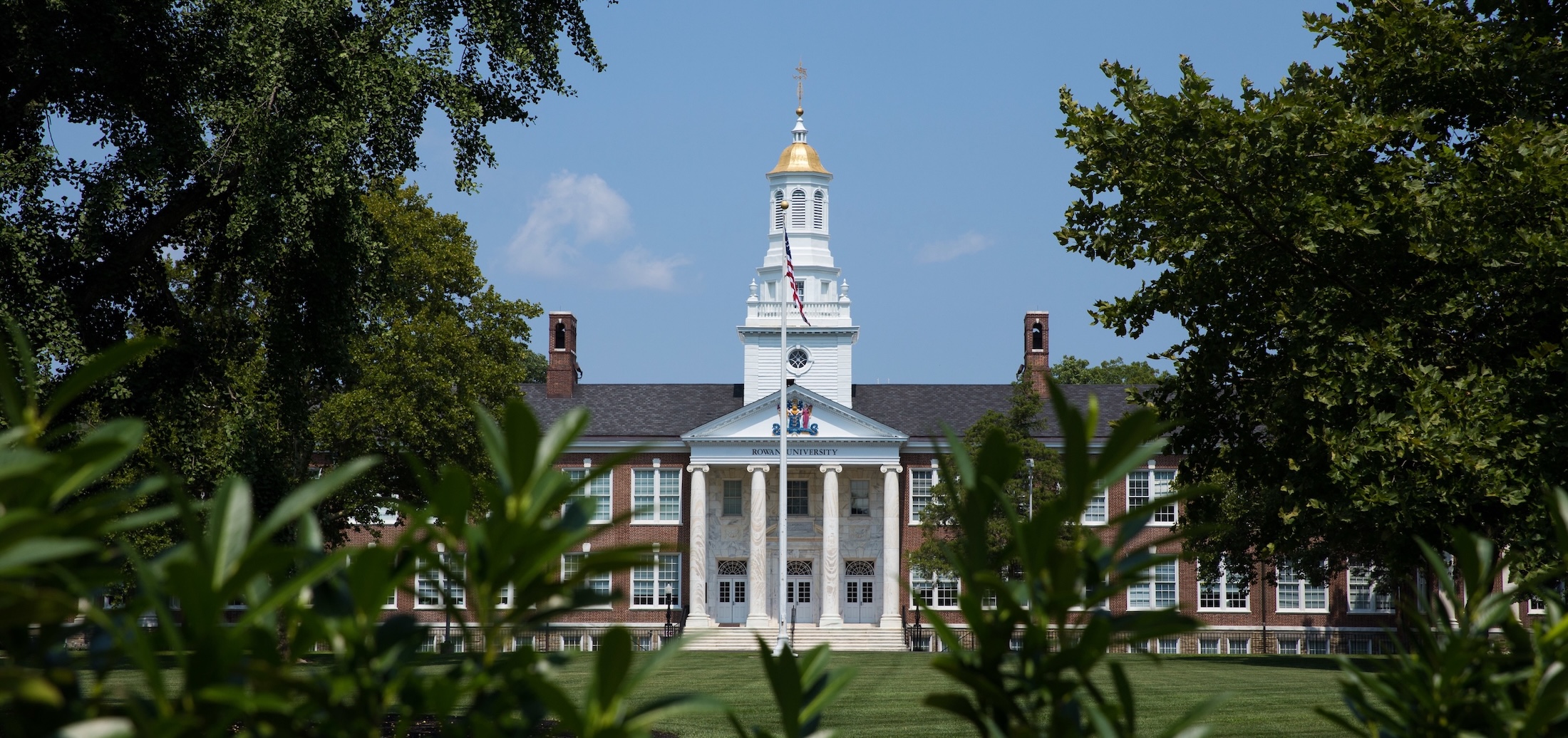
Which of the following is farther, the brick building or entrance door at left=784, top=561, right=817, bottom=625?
entrance door at left=784, top=561, right=817, bottom=625

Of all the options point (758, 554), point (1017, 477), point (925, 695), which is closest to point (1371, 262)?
point (925, 695)

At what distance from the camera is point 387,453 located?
36.3m

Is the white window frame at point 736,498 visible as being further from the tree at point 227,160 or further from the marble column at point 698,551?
the tree at point 227,160

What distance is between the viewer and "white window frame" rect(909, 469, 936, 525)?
61469mm

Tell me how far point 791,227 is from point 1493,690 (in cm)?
6231

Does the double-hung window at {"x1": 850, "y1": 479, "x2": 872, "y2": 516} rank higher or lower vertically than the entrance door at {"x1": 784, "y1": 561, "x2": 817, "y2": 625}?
higher

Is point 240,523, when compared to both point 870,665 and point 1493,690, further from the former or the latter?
point 870,665

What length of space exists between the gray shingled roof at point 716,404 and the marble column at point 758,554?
474cm

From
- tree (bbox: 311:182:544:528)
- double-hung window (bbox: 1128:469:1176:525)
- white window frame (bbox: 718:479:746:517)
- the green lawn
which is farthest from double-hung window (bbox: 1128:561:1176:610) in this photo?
tree (bbox: 311:182:544:528)

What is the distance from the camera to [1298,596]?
201ft

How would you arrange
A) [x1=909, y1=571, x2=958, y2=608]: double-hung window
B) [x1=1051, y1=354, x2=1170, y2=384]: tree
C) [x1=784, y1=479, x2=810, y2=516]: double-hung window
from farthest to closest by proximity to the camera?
[x1=1051, y1=354, x2=1170, y2=384]: tree < [x1=784, y1=479, x2=810, y2=516]: double-hung window < [x1=909, y1=571, x2=958, y2=608]: double-hung window

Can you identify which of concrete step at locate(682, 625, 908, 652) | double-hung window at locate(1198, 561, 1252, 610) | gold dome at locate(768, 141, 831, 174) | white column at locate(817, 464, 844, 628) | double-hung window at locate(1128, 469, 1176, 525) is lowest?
concrete step at locate(682, 625, 908, 652)

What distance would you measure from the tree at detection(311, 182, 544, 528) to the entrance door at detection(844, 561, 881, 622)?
86.8ft

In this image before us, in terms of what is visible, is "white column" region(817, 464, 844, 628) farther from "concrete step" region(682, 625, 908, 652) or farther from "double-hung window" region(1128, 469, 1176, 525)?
"double-hung window" region(1128, 469, 1176, 525)
